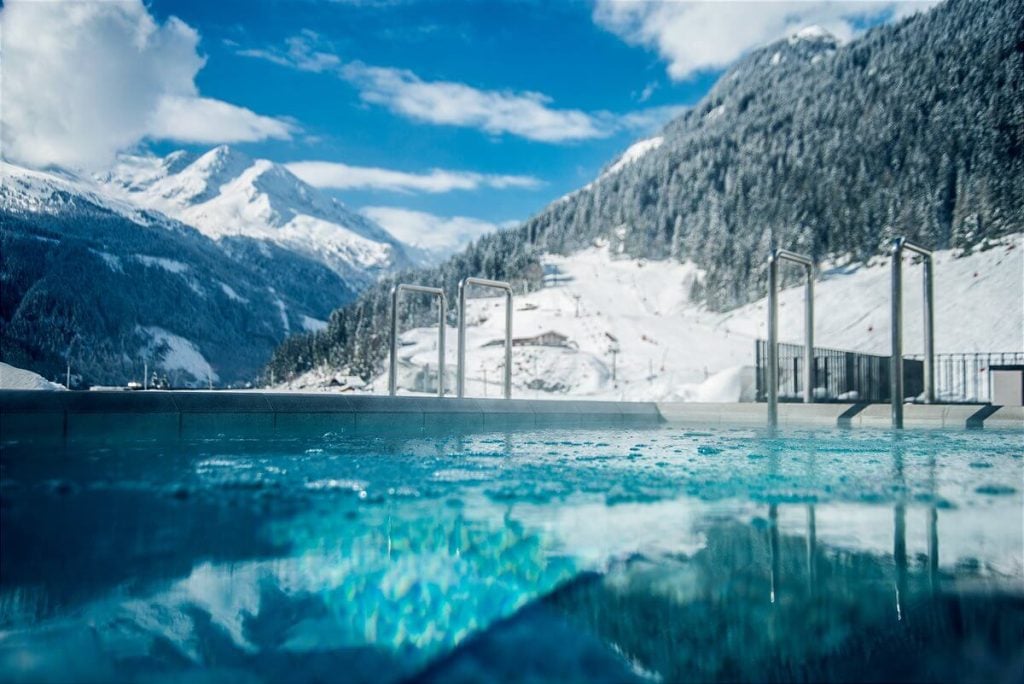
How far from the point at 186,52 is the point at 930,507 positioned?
2234 centimetres

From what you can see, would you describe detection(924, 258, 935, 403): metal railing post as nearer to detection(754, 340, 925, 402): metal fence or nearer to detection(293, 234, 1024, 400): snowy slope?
detection(754, 340, 925, 402): metal fence

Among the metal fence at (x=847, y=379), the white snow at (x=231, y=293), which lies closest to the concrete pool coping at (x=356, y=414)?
the metal fence at (x=847, y=379)

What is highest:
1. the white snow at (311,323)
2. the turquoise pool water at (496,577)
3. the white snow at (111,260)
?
the white snow at (311,323)

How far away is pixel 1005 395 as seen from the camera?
30.0ft

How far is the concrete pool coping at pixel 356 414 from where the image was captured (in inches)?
152

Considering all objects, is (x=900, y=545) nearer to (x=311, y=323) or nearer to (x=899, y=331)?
(x=899, y=331)

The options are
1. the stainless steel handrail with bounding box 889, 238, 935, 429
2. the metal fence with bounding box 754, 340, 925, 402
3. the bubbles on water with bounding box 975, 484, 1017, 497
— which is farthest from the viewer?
the metal fence with bounding box 754, 340, 925, 402

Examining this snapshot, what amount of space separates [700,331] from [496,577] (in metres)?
37.5

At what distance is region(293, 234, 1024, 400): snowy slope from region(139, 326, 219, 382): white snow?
969 centimetres

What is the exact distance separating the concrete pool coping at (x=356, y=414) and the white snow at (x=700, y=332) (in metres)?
5.11

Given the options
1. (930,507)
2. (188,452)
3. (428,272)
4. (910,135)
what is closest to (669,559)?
(930,507)

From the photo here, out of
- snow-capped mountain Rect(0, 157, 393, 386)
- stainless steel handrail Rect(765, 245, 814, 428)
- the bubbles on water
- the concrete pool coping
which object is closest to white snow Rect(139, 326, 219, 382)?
snow-capped mountain Rect(0, 157, 393, 386)

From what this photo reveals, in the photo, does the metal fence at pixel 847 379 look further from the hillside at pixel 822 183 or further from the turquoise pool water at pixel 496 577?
the hillside at pixel 822 183

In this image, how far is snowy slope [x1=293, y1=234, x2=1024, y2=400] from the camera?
1981 centimetres
